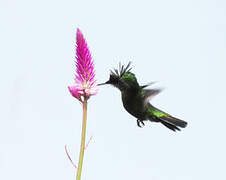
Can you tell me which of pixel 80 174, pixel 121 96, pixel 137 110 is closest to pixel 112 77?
pixel 121 96

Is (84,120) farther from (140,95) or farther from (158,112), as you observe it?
(158,112)

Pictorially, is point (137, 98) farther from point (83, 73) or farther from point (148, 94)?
point (83, 73)

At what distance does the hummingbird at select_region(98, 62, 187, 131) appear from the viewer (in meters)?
0.94

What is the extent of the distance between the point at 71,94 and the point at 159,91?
11.1 inches

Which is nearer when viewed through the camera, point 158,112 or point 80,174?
point 80,174

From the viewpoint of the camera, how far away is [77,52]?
3.27ft

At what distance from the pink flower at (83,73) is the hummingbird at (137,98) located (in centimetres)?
Answer: 8

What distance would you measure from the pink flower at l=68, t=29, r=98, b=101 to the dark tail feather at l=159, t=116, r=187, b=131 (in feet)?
1.00

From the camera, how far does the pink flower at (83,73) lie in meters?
0.96

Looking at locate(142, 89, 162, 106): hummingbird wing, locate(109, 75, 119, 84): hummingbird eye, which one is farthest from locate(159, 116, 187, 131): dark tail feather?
locate(109, 75, 119, 84): hummingbird eye

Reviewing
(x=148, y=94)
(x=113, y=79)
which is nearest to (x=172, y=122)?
(x=148, y=94)

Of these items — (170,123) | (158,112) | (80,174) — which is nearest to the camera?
(80,174)

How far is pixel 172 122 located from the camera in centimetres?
110

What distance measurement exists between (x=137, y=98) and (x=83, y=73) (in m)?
0.19
